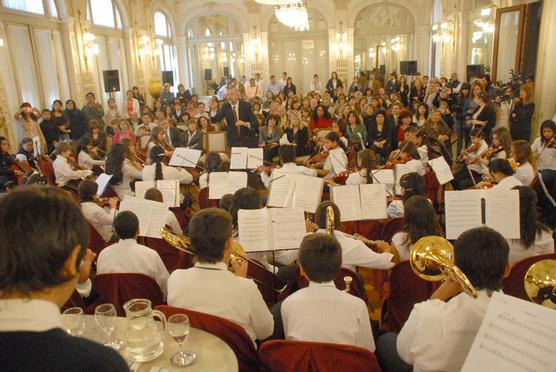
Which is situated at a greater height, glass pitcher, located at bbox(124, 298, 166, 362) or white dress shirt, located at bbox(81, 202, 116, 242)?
glass pitcher, located at bbox(124, 298, 166, 362)

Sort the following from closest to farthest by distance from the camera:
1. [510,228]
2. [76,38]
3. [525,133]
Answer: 1. [510,228]
2. [525,133]
3. [76,38]

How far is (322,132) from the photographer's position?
24.9 feet

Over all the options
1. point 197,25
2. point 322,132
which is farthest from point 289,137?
point 197,25

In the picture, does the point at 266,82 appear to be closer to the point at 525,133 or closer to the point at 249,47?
the point at 249,47

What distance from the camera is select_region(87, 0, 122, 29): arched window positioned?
11.4 m

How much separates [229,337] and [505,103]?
7325mm

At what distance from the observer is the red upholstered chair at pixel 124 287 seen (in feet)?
8.71

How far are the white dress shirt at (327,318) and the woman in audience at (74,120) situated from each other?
776 centimetres

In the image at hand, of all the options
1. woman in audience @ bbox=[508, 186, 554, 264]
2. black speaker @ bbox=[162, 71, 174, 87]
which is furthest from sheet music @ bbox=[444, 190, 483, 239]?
black speaker @ bbox=[162, 71, 174, 87]

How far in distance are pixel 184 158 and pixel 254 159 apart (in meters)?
0.91

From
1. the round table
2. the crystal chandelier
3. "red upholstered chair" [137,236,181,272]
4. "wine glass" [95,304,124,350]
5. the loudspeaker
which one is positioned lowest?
"red upholstered chair" [137,236,181,272]

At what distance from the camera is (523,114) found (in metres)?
6.80

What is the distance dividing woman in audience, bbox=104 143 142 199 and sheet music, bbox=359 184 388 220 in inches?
107

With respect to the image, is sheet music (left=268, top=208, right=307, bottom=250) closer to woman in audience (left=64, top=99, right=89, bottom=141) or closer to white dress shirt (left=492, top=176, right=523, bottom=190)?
white dress shirt (left=492, top=176, right=523, bottom=190)
